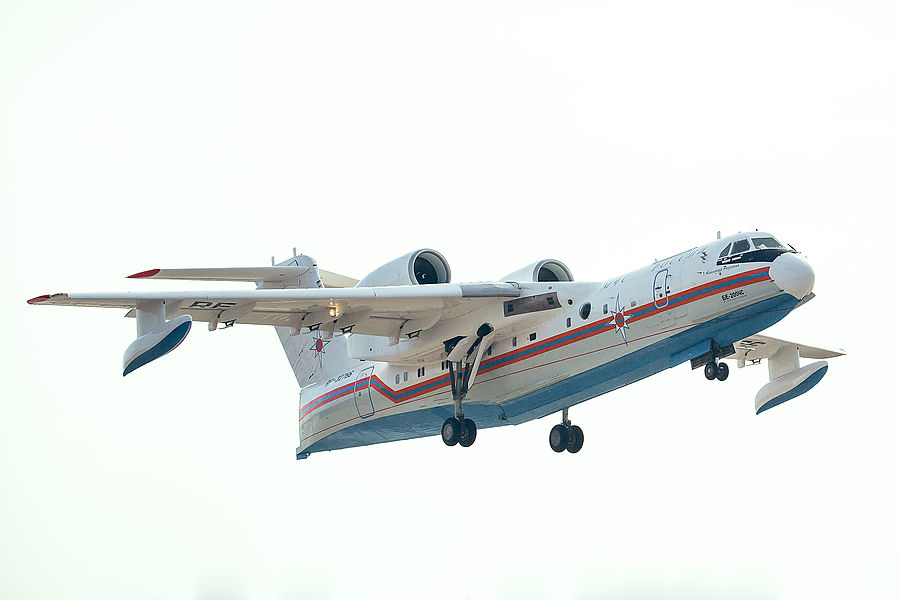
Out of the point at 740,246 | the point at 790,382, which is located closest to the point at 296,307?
the point at 740,246

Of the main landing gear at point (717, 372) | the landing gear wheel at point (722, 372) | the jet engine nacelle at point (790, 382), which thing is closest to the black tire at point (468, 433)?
the main landing gear at point (717, 372)

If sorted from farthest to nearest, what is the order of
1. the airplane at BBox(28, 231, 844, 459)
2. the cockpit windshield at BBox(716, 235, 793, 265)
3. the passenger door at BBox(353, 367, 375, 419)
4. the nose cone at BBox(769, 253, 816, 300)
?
the passenger door at BBox(353, 367, 375, 419) → the airplane at BBox(28, 231, 844, 459) → the cockpit windshield at BBox(716, 235, 793, 265) → the nose cone at BBox(769, 253, 816, 300)

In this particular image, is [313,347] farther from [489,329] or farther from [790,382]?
[790,382]

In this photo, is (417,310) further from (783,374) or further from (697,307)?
(783,374)

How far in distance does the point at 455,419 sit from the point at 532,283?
6.70 ft

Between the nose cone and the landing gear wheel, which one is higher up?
the nose cone

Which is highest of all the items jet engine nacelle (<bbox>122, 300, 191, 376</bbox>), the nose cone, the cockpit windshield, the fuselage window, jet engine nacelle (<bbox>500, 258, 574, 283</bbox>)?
jet engine nacelle (<bbox>500, 258, 574, 283</bbox>)

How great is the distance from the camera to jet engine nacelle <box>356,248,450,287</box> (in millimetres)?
15758

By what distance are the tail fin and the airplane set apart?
4 cm

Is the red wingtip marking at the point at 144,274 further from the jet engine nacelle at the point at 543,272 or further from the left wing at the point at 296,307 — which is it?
the jet engine nacelle at the point at 543,272

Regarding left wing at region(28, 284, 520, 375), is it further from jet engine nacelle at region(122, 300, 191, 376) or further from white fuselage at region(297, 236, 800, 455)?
white fuselage at region(297, 236, 800, 455)

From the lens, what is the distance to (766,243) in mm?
13797

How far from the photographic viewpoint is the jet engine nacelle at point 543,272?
16062mm

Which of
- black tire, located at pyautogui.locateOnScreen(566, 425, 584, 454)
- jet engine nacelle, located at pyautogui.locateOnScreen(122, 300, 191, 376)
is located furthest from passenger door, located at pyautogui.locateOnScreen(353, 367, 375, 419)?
jet engine nacelle, located at pyautogui.locateOnScreen(122, 300, 191, 376)
